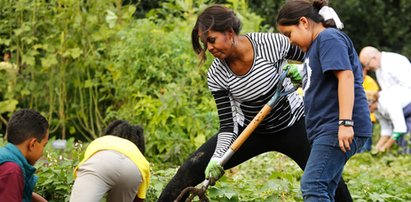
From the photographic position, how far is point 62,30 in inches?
351

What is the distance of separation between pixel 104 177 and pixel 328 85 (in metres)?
1.19

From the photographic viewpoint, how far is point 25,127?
4.51 metres

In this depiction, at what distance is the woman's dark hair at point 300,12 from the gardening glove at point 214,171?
82 centimetres

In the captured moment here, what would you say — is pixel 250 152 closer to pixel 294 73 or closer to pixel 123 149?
pixel 294 73

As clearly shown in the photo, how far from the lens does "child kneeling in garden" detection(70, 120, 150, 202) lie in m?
4.59

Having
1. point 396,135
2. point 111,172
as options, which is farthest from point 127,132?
point 396,135

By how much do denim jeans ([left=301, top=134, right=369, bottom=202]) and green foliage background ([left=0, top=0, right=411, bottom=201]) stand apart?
9.87ft

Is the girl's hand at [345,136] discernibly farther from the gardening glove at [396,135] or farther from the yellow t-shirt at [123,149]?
the gardening glove at [396,135]

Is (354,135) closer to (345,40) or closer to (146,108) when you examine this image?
(345,40)

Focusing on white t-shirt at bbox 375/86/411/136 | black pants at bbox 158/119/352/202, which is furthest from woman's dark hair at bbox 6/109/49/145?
white t-shirt at bbox 375/86/411/136

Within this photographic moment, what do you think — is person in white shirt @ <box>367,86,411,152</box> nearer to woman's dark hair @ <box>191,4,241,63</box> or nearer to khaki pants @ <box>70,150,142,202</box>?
woman's dark hair @ <box>191,4,241,63</box>

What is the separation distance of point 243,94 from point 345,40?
0.72 meters

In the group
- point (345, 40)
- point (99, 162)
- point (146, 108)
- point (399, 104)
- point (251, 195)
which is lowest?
point (399, 104)

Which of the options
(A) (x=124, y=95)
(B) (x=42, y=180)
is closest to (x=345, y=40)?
(B) (x=42, y=180)
